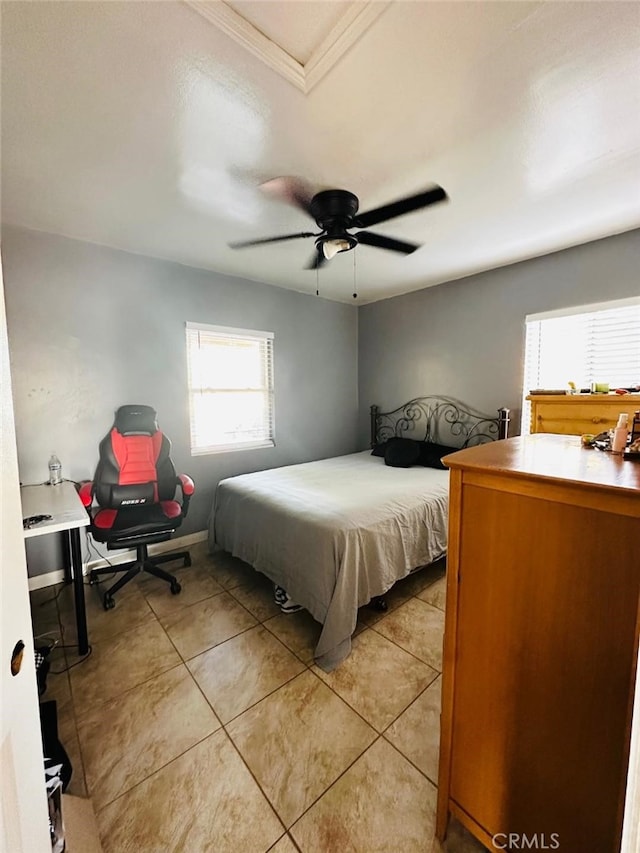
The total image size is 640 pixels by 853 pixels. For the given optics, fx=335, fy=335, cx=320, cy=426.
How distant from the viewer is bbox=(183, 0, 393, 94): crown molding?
41.6 inches

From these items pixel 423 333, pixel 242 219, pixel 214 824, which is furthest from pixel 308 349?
pixel 214 824

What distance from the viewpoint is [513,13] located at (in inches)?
42.3

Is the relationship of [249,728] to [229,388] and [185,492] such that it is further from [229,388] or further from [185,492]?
[229,388]

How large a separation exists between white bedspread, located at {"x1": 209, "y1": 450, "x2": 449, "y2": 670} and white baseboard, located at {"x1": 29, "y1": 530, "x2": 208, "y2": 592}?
0.43m

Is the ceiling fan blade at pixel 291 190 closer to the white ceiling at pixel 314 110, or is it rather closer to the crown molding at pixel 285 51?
the white ceiling at pixel 314 110

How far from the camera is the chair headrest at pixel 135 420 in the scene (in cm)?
281

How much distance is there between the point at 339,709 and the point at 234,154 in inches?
107

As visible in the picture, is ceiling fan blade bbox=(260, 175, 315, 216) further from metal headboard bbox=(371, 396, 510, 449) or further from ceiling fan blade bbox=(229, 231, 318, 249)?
metal headboard bbox=(371, 396, 510, 449)

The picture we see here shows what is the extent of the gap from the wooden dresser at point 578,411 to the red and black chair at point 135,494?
252 centimetres

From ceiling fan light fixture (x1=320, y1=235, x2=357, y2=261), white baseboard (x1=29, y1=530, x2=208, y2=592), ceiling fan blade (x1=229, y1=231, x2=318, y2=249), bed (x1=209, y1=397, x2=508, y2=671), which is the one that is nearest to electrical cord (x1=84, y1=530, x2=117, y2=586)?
white baseboard (x1=29, y1=530, x2=208, y2=592)

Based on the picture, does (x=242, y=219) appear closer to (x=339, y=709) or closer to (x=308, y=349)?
(x=308, y=349)

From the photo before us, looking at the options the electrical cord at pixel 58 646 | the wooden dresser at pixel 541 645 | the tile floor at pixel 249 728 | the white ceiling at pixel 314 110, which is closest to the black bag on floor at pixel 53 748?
the tile floor at pixel 249 728

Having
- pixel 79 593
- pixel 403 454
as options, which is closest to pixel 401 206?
pixel 403 454

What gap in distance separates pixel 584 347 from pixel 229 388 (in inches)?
129
